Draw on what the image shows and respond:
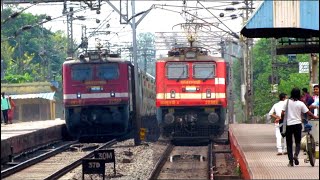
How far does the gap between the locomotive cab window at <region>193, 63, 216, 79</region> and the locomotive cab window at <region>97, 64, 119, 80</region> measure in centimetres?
365

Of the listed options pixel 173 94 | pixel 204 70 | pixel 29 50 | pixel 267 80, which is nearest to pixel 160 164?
pixel 173 94

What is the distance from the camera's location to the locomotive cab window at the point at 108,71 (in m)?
31.5

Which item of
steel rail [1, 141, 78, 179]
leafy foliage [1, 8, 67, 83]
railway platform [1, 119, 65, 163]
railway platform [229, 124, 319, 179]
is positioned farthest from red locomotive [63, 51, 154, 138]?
leafy foliage [1, 8, 67, 83]

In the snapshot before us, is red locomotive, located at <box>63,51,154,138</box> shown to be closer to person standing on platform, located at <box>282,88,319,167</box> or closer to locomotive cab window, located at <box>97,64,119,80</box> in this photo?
locomotive cab window, located at <box>97,64,119,80</box>

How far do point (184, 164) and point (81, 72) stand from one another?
8982 millimetres

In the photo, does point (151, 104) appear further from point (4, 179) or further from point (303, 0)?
point (303, 0)

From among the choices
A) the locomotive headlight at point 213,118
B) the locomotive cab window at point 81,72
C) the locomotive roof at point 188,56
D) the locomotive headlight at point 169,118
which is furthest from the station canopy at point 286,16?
the locomotive cab window at point 81,72

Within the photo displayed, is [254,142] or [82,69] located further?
[82,69]

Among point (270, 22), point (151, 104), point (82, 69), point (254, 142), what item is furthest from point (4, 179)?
point (151, 104)

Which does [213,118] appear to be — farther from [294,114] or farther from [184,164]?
[294,114]

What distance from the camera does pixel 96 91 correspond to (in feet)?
103

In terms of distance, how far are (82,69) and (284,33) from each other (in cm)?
1670

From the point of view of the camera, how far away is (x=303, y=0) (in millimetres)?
13180

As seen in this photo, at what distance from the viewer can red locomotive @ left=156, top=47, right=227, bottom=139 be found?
28.5 meters
